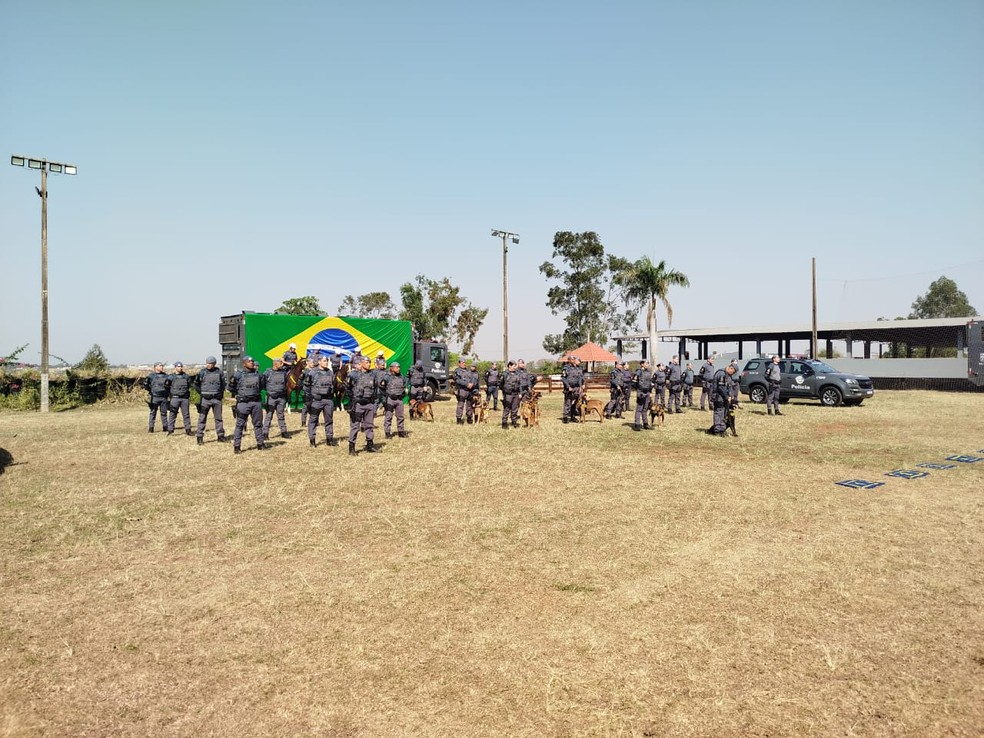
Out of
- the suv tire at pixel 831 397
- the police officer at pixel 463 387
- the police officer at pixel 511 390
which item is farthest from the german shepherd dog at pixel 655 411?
the suv tire at pixel 831 397

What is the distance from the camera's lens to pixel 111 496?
30.4ft

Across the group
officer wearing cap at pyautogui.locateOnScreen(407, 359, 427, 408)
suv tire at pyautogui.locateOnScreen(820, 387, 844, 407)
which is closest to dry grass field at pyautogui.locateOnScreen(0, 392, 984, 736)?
officer wearing cap at pyautogui.locateOnScreen(407, 359, 427, 408)

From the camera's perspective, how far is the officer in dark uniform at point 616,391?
1925cm

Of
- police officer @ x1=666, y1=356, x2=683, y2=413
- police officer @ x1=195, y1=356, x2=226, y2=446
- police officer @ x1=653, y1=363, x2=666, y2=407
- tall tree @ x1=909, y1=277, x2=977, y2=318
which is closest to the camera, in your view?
police officer @ x1=195, y1=356, x2=226, y2=446

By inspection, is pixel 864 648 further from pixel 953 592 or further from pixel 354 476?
pixel 354 476

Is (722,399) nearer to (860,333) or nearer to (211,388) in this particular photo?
(211,388)

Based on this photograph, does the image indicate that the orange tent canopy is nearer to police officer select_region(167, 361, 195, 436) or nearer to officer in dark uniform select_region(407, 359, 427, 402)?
officer in dark uniform select_region(407, 359, 427, 402)

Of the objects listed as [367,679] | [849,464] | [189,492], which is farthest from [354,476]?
[849,464]

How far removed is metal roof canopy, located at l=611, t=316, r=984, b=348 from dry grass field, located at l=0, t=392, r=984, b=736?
99.2ft

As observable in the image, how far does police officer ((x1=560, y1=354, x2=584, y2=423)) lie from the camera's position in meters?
18.4

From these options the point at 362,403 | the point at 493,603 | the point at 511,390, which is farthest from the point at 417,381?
the point at 493,603

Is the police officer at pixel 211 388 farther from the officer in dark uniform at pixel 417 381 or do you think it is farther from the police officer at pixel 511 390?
the police officer at pixel 511 390

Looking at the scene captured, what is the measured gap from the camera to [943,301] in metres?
86.6

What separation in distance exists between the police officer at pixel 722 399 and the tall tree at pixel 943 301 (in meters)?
89.2
